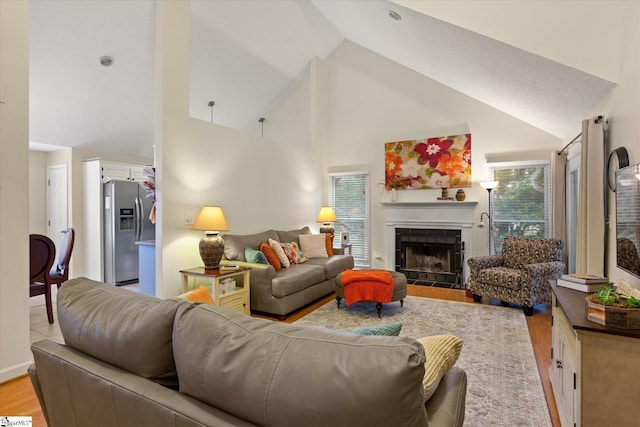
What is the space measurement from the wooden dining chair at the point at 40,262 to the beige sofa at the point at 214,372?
8.49 ft

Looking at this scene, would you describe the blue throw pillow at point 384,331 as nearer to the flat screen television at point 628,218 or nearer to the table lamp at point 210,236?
the flat screen television at point 628,218

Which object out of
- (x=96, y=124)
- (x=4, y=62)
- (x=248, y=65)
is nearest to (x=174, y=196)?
(x=4, y=62)

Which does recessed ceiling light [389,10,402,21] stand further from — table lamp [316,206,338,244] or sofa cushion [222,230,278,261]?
table lamp [316,206,338,244]

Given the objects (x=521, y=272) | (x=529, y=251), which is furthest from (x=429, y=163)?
(x=521, y=272)

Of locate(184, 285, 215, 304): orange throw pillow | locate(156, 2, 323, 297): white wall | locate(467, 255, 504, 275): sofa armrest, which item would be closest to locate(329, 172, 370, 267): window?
locate(156, 2, 323, 297): white wall

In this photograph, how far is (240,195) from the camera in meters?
4.70

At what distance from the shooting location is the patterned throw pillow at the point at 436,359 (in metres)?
1.01

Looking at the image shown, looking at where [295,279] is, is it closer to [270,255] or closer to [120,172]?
[270,255]

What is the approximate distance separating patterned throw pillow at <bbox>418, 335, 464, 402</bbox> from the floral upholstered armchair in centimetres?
325

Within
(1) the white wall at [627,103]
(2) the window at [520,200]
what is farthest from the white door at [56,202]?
(1) the white wall at [627,103]

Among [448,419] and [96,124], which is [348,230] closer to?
[96,124]

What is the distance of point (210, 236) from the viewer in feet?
12.1

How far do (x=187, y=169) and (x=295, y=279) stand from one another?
176 centimetres

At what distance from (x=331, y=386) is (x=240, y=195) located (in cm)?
418
